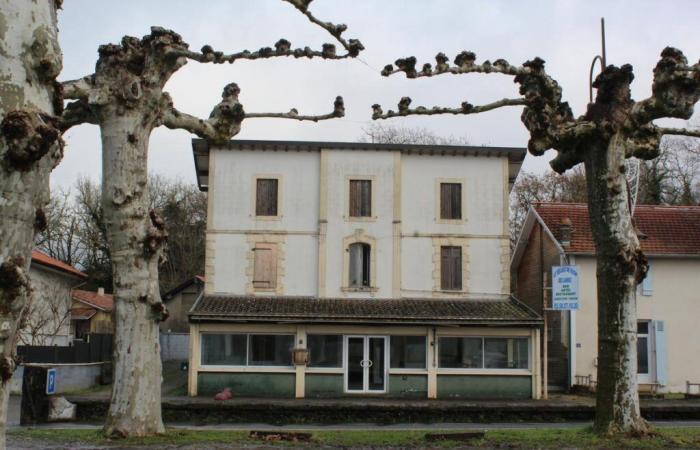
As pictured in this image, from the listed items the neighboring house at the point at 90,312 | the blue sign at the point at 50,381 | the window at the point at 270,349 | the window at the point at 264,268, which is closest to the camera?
the blue sign at the point at 50,381

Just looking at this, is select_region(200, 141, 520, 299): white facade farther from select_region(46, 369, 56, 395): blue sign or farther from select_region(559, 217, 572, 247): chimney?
select_region(46, 369, 56, 395): blue sign

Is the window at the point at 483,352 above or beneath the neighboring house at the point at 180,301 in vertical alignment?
beneath

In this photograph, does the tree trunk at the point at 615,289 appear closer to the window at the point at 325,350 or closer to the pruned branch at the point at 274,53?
the pruned branch at the point at 274,53

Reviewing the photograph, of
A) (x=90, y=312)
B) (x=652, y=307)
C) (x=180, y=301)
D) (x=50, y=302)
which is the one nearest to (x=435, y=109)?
(x=652, y=307)

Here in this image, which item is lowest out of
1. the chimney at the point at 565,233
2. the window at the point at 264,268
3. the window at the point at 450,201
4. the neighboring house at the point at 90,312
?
the neighboring house at the point at 90,312

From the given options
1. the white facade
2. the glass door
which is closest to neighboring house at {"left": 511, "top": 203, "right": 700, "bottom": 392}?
the white facade

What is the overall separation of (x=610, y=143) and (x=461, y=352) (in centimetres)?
1536

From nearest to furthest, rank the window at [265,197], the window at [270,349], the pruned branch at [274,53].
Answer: the pruned branch at [274,53], the window at [270,349], the window at [265,197]

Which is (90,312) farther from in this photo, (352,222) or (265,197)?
(352,222)

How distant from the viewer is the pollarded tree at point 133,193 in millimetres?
12844

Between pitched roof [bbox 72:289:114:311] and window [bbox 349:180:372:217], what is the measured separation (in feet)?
81.4

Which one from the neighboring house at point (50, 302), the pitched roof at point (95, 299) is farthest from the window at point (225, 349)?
the pitched roof at point (95, 299)

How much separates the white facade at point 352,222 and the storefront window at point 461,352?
2164mm

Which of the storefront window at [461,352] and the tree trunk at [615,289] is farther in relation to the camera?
the storefront window at [461,352]
